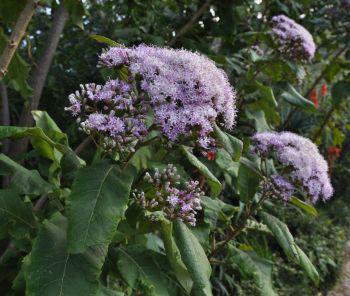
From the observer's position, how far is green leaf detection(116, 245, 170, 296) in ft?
5.32

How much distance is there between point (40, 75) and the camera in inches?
118

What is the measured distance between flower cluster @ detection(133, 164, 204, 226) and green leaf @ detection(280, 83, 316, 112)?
1311 millimetres

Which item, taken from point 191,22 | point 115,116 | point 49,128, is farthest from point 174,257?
point 191,22

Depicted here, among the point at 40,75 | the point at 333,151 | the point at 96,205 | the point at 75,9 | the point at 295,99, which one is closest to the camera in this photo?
the point at 96,205

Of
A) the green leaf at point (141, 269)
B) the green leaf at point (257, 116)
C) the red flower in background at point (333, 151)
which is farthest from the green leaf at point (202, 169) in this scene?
the red flower in background at point (333, 151)

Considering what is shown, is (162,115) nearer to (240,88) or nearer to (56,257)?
(56,257)

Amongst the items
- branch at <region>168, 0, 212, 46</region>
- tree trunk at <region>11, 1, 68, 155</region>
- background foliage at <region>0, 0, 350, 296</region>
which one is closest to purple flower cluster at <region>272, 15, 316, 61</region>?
background foliage at <region>0, 0, 350, 296</region>

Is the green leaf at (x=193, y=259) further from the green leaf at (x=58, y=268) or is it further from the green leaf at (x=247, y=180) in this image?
the green leaf at (x=247, y=180)

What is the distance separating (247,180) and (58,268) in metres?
1.00

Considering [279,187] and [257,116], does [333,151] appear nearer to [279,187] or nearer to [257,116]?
[257,116]

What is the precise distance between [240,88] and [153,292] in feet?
4.69

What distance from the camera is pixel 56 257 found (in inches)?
54.8

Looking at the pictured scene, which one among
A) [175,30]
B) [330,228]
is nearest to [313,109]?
[175,30]

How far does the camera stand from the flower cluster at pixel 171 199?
5.27 ft
